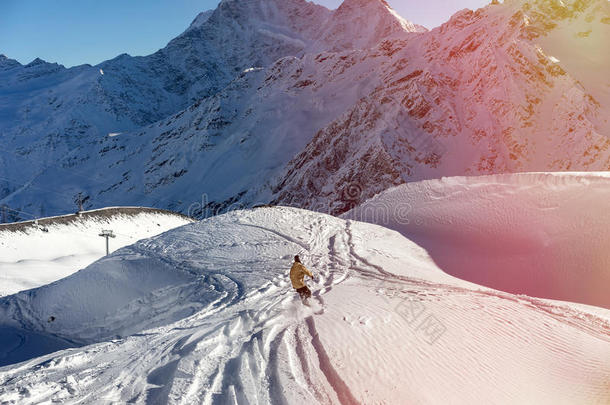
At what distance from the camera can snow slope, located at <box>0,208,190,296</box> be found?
17.7m

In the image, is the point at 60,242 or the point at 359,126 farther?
the point at 359,126

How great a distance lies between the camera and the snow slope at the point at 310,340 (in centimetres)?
523

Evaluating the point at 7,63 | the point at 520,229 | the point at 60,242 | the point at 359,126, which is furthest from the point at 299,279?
the point at 7,63

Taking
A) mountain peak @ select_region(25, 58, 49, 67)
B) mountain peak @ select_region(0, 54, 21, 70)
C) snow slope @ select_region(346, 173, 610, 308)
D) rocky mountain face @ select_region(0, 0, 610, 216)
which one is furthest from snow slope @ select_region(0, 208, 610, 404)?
mountain peak @ select_region(0, 54, 21, 70)

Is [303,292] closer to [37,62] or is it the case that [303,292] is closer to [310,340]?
[310,340]

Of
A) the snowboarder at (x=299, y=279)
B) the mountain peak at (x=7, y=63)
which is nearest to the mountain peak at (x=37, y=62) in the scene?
the mountain peak at (x=7, y=63)

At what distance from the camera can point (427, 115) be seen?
49.3 meters

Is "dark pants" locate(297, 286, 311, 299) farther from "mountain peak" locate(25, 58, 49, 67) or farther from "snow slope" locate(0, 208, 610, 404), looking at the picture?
"mountain peak" locate(25, 58, 49, 67)

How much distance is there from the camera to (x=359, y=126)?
5225 centimetres

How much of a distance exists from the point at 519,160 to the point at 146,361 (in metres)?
45.5

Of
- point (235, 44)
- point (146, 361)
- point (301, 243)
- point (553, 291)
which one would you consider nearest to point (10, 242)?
point (301, 243)

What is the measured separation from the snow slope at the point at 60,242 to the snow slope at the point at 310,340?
5.36 metres

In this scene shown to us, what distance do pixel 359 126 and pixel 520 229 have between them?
39.0 meters

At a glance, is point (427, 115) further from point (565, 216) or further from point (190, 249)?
point (190, 249)
